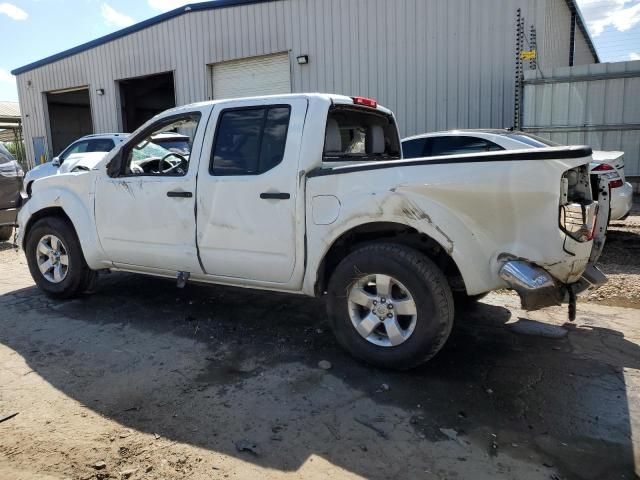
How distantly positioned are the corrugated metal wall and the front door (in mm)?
8893

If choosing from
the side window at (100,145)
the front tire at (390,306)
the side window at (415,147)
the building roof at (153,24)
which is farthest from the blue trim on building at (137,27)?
the front tire at (390,306)

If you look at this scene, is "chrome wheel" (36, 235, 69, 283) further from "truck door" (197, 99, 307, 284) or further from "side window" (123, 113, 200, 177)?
"truck door" (197, 99, 307, 284)

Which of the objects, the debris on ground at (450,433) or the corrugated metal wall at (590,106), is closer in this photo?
the debris on ground at (450,433)

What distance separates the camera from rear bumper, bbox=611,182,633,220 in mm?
6680

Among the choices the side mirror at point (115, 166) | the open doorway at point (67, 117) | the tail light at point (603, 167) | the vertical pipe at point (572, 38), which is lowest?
the tail light at point (603, 167)

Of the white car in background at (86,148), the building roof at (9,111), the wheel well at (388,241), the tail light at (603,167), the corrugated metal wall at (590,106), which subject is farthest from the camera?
the building roof at (9,111)

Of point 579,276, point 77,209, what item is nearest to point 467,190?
point 579,276

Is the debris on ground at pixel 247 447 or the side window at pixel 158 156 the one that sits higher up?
the side window at pixel 158 156

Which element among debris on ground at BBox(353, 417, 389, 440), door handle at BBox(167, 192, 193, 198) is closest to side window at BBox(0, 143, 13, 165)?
door handle at BBox(167, 192, 193, 198)

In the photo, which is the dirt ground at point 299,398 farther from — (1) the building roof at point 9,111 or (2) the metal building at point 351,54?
(1) the building roof at point 9,111

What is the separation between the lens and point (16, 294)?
18.6 ft

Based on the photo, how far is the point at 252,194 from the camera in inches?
155

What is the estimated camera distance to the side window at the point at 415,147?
799 centimetres

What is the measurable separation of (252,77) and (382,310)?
12.8 m
